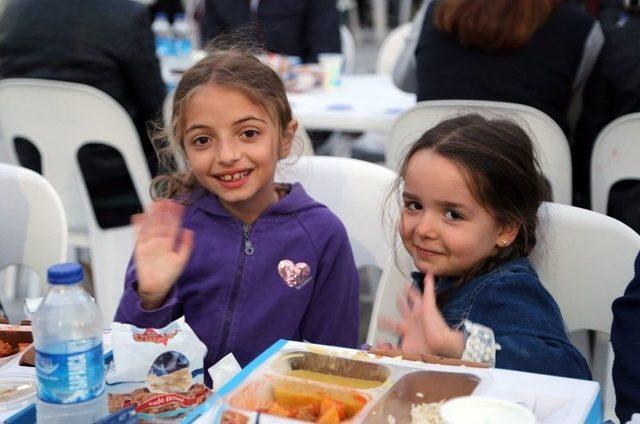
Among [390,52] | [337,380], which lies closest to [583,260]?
[337,380]

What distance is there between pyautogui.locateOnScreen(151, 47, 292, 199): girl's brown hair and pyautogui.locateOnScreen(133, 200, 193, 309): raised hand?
0.36m

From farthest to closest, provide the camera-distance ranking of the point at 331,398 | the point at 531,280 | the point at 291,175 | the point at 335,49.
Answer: the point at 335,49 → the point at 291,175 → the point at 531,280 → the point at 331,398

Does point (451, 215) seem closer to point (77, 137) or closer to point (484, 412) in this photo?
point (484, 412)

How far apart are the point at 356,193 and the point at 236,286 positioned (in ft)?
1.62

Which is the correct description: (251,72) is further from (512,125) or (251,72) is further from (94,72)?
(94,72)

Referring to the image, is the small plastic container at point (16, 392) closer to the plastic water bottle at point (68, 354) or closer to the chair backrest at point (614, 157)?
the plastic water bottle at point (68, 354)

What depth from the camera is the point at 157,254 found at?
1725 millimetres

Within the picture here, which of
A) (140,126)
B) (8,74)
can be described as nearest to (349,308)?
(140,126)

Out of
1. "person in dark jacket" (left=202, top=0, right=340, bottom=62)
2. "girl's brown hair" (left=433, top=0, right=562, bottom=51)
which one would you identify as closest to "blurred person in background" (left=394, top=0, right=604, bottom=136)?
"girl's brown hair" (left=433, top=0, right=562, bottom=51)

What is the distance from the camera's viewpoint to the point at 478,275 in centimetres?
186

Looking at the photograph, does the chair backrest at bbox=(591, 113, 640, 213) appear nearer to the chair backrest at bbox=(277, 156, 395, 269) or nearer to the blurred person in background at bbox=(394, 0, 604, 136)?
the blurred person in background at bbox=(394, 0, 604, 136)

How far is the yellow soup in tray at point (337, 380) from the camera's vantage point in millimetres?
1293

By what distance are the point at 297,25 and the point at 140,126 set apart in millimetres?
1899

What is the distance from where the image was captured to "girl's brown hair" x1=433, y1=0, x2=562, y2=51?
3004 mm
